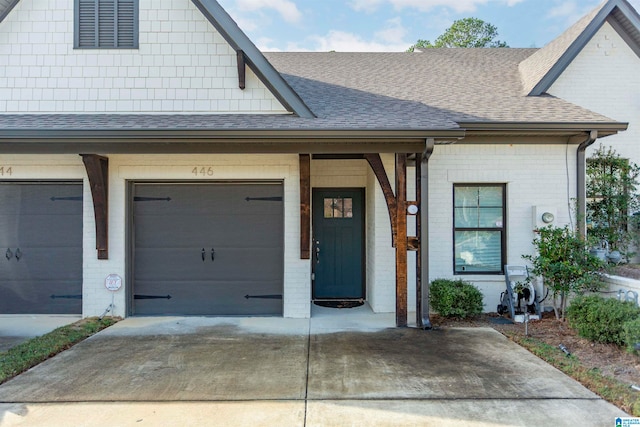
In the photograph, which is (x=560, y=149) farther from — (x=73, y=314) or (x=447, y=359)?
(x=73, y=314)

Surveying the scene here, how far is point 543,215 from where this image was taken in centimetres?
736

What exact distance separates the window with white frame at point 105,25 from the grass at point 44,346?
4.21 m

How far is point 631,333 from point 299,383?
3635 mm

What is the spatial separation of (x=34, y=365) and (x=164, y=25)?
4.97 metres

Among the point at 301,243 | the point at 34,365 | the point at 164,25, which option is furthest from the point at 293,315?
the point at 164,25

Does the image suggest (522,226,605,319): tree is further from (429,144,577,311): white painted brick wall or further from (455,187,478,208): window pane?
(455,187,478,208): window pane

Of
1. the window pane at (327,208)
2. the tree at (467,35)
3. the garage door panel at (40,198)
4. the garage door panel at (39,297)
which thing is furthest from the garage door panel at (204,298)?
the tree at (467,35)

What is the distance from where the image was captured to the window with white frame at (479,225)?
25.1ft

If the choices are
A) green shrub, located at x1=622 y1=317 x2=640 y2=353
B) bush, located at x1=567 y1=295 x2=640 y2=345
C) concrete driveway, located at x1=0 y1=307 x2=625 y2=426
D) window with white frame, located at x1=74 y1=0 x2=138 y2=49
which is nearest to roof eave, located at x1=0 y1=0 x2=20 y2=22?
window with white frame, located at x1=74 y1=0 x2=138 y2=49

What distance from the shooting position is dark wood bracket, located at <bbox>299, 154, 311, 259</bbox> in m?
7.00

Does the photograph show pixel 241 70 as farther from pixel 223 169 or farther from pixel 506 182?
pixel 506 182

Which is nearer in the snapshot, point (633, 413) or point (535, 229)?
point (633, 413)

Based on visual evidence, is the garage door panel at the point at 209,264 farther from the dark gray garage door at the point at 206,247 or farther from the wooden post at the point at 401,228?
the wooden post at the point at 401,228

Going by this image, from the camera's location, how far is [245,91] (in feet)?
22.1
